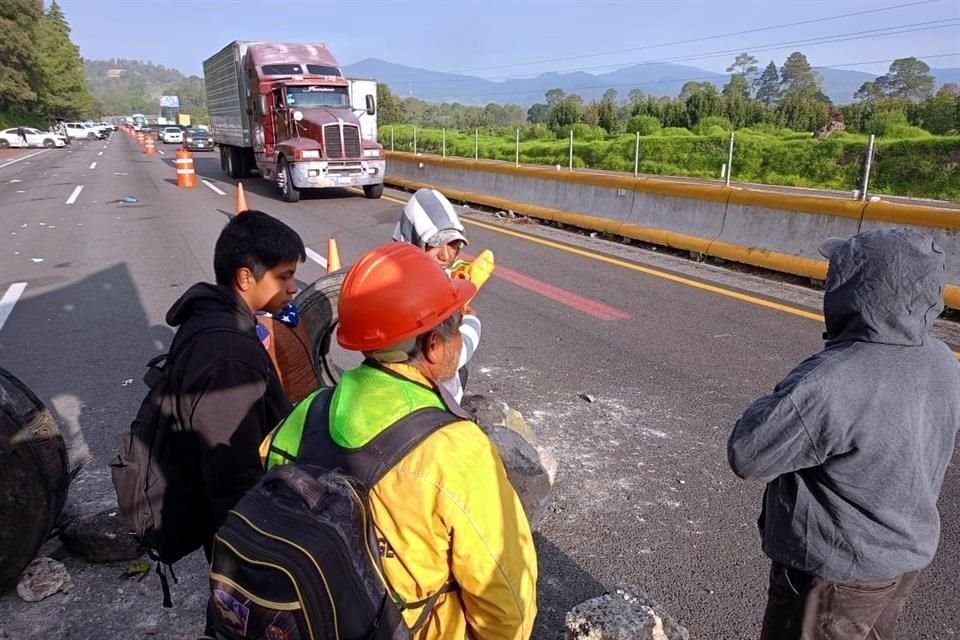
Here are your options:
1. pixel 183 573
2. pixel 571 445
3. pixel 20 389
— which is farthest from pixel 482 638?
pixel 571 445

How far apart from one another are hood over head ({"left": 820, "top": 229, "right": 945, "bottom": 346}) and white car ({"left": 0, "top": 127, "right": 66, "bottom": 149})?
59392mm

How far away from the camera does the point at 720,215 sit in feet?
30.2

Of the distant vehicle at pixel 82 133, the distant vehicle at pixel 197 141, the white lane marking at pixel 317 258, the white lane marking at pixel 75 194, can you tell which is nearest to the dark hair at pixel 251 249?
the white lane marking at pixel 317 258

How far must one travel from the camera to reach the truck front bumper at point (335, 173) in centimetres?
1630

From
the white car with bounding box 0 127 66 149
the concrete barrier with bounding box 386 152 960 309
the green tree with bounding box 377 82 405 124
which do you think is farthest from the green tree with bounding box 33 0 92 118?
the concrete barrier with bounding box 386 152 960 309

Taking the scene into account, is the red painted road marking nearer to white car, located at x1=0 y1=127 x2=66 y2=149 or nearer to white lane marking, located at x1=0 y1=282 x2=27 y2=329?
white lane marking, located at x1=0 y1=282 x2=27 y2=329

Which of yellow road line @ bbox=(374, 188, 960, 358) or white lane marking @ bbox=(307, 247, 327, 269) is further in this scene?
white lane marking @ bbox=(307, 247, 327, 269)

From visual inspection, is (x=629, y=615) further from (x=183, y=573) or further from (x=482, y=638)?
(x=183, y=573)

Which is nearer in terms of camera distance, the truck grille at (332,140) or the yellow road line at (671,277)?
the yellow road line at (671,277)

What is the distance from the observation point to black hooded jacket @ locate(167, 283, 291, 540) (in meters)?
1.93

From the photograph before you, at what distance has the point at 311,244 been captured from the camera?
10.8 metres

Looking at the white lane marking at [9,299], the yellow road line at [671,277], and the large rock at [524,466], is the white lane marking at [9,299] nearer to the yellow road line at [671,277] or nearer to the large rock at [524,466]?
the large rock at [524,466]

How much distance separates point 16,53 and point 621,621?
7346 centimetres

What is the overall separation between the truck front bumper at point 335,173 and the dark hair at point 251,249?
14671mm
